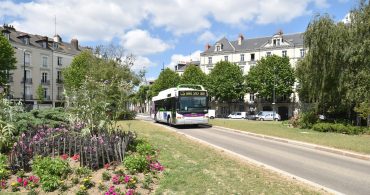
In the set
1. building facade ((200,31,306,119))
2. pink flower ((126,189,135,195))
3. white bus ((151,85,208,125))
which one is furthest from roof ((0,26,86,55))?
pink flower ((126,189,135,195))

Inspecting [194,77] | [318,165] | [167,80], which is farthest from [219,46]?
[318,165]

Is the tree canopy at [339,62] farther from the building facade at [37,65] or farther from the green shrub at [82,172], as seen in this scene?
the building facade at [37,65]

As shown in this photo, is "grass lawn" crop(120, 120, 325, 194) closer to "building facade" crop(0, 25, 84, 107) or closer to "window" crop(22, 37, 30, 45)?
"building facade" crop(0, 25, 84, 107)

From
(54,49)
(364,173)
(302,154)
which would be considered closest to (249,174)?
(364,173)

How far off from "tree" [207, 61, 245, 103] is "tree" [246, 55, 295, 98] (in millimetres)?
4152

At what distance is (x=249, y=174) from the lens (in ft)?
29.9

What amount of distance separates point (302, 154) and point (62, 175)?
32.1 ft

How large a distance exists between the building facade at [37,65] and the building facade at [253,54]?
1250 inches

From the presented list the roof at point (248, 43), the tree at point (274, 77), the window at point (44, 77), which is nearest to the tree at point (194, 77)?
the roof at point (248, 43)

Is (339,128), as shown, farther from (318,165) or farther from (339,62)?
(318,165)

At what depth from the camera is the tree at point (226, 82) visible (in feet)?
233

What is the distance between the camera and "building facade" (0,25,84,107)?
205 feet

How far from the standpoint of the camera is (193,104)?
27922 millimetres

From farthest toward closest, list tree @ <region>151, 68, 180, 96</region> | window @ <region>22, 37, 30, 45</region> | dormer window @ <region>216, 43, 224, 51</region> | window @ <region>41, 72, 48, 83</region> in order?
1. dormer window @ <region>216, 43, 224, 51</region>
2. tree @ <region>151, 68, 180, 96</region>
3. window @ <region>41, 72, 48, 83</region>
4. window @ <region>22, 37, 30, 45</region>
